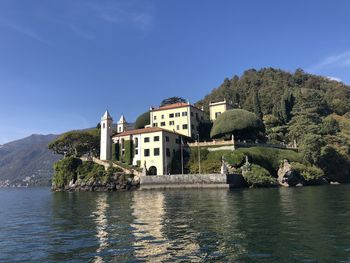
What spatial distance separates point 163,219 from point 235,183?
4342cm

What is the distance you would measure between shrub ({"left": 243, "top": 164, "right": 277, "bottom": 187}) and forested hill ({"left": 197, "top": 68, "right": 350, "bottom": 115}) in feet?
196

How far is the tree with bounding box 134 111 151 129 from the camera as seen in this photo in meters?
111

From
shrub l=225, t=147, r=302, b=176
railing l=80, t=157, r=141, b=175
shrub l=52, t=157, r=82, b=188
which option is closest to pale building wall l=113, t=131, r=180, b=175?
railing l=80, t=157, r=141, b=175

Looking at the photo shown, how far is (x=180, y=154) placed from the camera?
88125 mm

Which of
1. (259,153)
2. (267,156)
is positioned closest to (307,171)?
(267,156)

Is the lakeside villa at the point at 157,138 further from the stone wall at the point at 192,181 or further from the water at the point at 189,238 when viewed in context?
the water at the point at 189,238

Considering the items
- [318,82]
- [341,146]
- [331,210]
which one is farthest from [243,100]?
Answer: [331,210]

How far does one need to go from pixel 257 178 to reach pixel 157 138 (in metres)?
26.8

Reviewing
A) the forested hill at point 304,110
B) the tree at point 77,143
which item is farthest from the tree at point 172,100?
the tree at point 77,143

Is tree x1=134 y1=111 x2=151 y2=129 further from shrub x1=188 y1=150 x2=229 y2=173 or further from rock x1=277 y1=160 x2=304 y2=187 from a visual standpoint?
rock x1=277 y1=160 x2=304 y2=187

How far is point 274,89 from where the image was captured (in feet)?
495

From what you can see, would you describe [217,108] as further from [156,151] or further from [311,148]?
[311,148]

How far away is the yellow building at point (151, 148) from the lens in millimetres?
84938

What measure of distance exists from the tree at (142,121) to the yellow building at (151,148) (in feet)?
63.4
